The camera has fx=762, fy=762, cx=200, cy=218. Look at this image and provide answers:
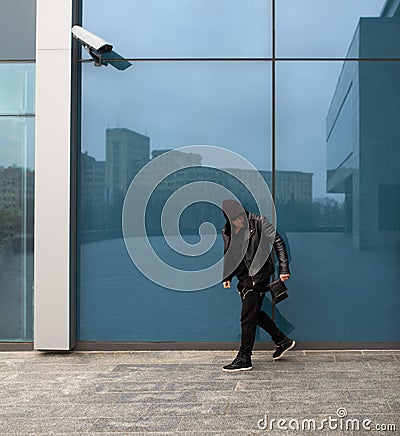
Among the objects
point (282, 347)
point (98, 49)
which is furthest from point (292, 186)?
point (98, 49)

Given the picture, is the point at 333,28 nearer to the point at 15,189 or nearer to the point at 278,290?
the point at 278,290

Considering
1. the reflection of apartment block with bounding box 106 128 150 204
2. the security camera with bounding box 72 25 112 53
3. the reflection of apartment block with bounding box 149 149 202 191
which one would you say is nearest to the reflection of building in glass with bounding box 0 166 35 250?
the reflection of apartment block with bounding box 106 128 150 204

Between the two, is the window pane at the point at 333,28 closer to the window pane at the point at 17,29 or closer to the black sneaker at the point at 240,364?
the window pane at the point at 17,29

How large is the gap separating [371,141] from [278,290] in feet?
6.97

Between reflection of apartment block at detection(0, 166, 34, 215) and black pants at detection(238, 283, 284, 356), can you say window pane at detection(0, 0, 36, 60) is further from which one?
black pants at detection(238, 283, 284, 356)

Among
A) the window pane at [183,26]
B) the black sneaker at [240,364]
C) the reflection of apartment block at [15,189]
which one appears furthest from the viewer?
the reflection of apartment block at [15,189]

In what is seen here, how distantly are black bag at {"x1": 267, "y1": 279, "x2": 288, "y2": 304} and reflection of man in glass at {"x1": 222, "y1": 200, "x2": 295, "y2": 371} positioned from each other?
0.26 feet

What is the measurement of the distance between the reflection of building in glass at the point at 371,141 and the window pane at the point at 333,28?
0.04ft

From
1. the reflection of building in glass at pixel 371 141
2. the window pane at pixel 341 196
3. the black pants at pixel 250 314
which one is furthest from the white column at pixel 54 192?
the reflection of building in glass at pixel 371 141

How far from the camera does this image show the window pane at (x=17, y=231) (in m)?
9.23

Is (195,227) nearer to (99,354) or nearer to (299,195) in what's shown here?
(299,195)

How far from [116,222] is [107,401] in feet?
9.34

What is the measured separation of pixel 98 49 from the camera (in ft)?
28.6

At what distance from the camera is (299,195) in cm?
897
